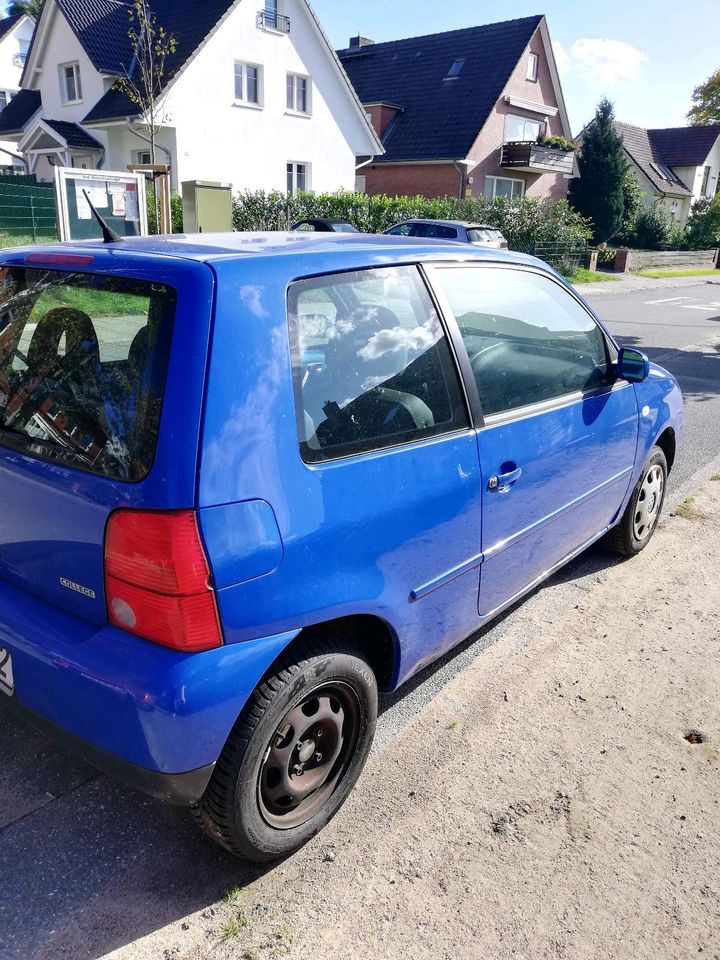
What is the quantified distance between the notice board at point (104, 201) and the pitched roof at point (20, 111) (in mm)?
21771

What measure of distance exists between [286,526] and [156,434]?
41 cm

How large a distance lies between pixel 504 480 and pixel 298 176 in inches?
1153

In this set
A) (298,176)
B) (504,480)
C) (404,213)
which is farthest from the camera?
(298,176)

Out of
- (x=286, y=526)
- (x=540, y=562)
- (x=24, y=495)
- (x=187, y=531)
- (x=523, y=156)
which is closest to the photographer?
(x=187, y=531)

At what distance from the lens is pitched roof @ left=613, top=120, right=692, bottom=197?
4831cm

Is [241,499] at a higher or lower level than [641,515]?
higher

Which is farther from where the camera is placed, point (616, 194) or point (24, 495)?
point (616, 194)

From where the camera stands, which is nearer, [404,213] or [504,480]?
[504,480]

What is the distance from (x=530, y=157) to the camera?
33.8 metres

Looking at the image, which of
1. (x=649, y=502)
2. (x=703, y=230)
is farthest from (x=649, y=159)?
(x=649, y=502)

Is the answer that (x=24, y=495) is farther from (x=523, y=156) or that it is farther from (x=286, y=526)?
(x=523, y=156)

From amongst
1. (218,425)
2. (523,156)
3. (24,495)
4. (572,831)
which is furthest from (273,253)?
(523,156)

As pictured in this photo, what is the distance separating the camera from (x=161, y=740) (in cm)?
193

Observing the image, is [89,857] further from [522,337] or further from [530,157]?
[530,157]
